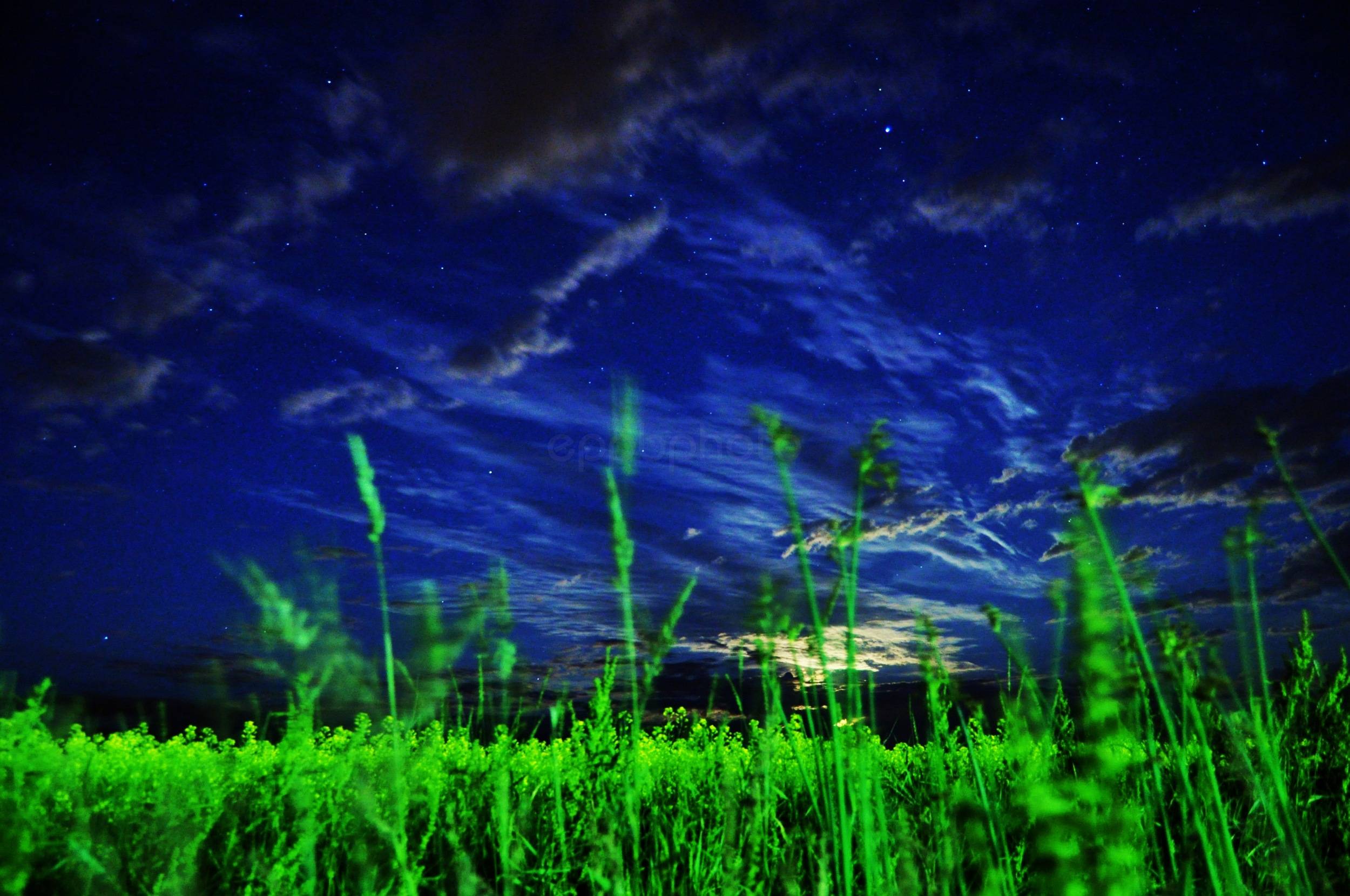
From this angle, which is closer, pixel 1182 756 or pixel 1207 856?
pixel 1182 756

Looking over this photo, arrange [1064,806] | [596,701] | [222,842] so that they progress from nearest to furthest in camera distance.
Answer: [1064,806]
[596,701]
[222,842]

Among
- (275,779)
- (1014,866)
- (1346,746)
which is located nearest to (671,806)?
(1014,866)

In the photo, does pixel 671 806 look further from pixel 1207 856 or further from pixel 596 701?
pixel 1207 856

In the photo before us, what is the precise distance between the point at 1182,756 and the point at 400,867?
1.48m

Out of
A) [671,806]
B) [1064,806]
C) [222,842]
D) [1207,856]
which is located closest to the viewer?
[1064,806]

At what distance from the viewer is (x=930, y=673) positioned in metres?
1.90

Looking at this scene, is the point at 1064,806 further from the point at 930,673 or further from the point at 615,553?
the point at 930,673

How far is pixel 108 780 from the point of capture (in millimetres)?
4750

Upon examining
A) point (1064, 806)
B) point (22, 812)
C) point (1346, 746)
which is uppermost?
point (1064, 806)

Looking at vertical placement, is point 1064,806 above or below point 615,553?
below

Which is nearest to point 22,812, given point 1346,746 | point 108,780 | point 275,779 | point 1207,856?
point 275,779

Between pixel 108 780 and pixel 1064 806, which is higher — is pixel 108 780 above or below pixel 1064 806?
below

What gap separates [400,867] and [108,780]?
470 cm

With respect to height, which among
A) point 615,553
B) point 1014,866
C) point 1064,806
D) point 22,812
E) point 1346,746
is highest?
point 615,553
